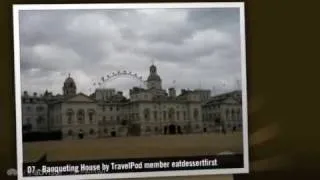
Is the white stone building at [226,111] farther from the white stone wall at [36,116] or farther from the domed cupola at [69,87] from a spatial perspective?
the white stone wall at [36,116]

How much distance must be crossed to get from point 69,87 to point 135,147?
1.56ft

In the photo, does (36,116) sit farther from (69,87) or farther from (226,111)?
(226,111)

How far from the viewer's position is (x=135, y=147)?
259cm

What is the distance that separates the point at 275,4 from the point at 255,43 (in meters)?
0.25

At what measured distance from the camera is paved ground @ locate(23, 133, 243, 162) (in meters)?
2.54

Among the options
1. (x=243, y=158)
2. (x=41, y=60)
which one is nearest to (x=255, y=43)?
(x=243, y=158)

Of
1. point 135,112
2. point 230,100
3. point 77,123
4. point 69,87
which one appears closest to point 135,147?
point 135,112

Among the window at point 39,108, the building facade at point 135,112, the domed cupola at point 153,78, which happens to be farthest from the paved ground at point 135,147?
the domed cupola at point 153,78

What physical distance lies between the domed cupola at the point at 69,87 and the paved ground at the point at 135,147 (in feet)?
0.83

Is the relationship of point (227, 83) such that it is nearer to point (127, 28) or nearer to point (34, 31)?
point (127, 28)

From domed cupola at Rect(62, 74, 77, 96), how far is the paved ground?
25 centimetres

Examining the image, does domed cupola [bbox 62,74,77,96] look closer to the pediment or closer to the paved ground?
the paved ground

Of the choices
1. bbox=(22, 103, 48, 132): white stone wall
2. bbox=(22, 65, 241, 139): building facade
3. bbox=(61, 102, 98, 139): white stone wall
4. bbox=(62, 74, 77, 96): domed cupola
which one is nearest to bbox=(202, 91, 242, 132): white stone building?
bbox=(22, 65, 241, 139): building facade

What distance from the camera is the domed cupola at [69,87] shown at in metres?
2.55
